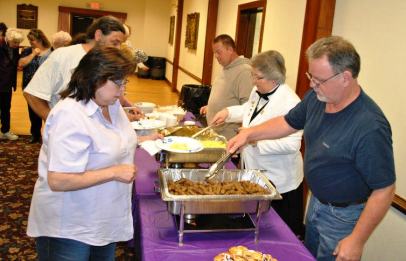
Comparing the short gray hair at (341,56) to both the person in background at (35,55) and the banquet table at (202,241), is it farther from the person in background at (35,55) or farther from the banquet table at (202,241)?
the person in background at (35,55)

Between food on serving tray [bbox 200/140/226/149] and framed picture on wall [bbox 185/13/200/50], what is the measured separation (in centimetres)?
511

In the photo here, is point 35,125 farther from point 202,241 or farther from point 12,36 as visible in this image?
point 202,241

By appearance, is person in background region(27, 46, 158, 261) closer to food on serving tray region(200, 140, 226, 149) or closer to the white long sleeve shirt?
food on serving tray region(200, 140, 226, 149)

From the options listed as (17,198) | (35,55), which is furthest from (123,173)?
(35,55)

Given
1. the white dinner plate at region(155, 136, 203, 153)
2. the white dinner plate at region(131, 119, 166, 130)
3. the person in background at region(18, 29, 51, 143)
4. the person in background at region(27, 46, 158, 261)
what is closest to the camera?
the person in background at region(27, 46, 158, 261)

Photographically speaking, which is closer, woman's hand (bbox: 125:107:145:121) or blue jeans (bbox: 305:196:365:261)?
blue jeans (bbox: 305:196:365:261)

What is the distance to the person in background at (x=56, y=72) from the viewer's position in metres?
2.04

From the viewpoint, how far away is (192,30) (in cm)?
711

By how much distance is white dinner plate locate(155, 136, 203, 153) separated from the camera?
5.37ft

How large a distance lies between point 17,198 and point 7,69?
1826mm

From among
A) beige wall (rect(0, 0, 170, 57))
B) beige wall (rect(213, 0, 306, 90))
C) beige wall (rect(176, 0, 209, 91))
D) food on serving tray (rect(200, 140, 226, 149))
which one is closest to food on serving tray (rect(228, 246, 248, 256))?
food on serving tray (rect(200, 140, 226, 149))

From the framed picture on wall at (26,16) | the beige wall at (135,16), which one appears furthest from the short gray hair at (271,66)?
the framed picture on wall at (26,16)

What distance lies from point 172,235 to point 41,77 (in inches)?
49.1

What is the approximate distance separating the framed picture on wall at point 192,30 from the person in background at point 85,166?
5772mm
